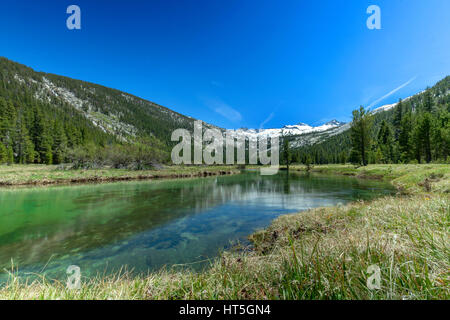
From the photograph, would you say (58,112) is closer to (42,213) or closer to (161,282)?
(42,213)

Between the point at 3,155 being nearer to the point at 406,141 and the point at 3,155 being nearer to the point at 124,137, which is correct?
the point at 124,137

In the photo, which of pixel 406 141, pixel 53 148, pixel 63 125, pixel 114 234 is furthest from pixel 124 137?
pixel 406 141

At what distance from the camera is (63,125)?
282ft

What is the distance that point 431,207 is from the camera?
543cm

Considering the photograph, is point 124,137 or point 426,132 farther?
point 124,137

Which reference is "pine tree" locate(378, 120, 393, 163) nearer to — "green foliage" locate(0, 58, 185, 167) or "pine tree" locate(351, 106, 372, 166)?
"pine tree" locate(351, 106, 372, 166)

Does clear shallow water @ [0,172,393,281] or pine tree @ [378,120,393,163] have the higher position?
pine tree @ [378,120,393,163]

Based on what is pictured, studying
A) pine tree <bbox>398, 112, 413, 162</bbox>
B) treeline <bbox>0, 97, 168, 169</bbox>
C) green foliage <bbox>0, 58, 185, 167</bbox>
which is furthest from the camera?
green foliage <bbox>0, 58, 185, 167</bbox>

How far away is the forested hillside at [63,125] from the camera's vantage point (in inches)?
2243


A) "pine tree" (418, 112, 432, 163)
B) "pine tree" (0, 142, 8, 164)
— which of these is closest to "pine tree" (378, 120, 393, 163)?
"pine tree" (418, 112, 432, 163)

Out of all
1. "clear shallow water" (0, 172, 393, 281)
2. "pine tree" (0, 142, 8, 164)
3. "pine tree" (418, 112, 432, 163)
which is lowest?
"clear shallow water" (0, 172, 393, 281)

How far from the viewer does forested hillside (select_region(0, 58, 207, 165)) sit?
2243 inches

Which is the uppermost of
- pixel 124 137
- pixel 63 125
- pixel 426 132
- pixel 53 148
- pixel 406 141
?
pixel 124 137

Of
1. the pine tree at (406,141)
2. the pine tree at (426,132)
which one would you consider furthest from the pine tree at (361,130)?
the pine tree at (406,141)
